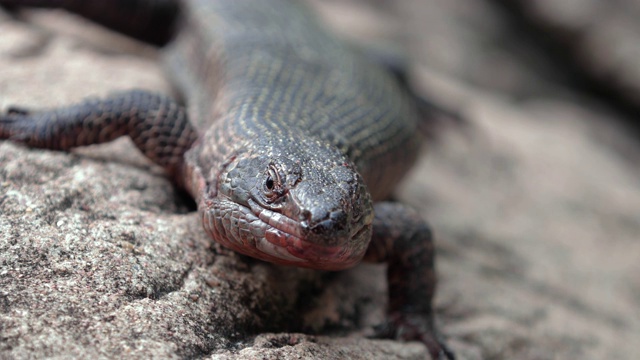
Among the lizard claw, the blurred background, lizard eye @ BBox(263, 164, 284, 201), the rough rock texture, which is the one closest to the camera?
the rough rock texture

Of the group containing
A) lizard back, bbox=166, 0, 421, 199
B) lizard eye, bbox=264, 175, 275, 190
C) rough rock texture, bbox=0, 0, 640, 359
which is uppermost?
lizard back, bbox=166, 0, 421, 199

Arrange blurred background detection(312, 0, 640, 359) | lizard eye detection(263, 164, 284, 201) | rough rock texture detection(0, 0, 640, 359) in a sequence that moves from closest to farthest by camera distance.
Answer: rough rock texture detection(0, 0, 640, 359) < lizard eye detection(263, 164, 284, 201) < blurred background detection(312, 0, 640, 359)

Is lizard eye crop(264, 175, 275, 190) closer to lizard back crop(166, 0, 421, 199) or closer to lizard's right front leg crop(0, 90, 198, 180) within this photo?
lizard back crop(166, 0, 421, 199)

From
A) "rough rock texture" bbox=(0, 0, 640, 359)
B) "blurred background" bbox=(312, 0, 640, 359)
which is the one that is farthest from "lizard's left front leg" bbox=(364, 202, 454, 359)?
"blurred background" bbox=(312, 0, 640, 359)

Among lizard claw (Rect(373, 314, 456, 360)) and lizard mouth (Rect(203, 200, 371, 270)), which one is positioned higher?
lizard mouth (Rect(203, 200, 371, 270))

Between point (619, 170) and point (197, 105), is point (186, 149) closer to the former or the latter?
point (197, 105)

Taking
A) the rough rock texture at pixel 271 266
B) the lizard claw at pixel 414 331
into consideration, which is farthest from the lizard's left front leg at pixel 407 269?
the rough rock texture at pixel 271 266

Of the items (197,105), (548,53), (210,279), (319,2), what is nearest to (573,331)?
(210,279)

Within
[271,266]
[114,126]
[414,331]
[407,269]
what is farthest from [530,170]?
[114,126]

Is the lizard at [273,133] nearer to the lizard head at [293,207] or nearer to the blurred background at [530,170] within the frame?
the lizard head at [293,207]
